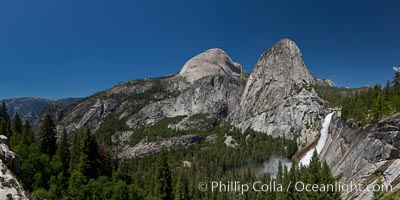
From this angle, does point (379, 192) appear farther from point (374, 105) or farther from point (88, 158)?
point (88, 158)

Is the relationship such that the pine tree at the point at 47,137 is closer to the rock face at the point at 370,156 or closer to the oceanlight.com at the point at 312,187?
the oceanlight.com at the point at 312,187

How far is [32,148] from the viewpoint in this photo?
2261 inches

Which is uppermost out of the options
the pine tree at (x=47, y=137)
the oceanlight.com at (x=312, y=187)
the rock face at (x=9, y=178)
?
the pine tree at (x=47, y=137)

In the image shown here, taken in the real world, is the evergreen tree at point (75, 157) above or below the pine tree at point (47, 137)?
below

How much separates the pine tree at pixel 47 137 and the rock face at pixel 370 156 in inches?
2705

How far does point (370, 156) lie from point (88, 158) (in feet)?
225

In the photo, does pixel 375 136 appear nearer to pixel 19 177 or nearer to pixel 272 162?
pixel 19 177

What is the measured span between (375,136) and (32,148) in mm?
82208

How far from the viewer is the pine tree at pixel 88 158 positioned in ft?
200

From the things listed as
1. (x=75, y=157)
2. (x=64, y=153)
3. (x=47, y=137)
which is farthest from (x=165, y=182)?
(x=47, y=137)

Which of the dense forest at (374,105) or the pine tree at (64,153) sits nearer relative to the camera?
the pine tree at (64,153)

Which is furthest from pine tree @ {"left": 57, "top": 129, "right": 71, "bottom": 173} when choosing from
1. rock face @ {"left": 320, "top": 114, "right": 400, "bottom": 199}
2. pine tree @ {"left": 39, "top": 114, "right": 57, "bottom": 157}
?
rock face @ {"left": 320, "top": 114, "right": 400, "bottom": 199}

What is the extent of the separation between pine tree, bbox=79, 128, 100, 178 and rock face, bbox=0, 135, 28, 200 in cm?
1656

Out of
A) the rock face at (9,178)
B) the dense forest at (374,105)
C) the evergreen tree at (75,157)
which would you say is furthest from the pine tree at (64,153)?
the dense forest at (374,105)
